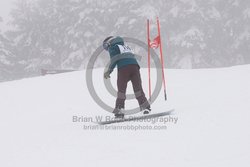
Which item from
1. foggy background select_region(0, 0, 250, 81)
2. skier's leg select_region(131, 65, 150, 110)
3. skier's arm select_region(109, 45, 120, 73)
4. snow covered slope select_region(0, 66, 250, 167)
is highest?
foggy background select_region(0, 0, 250, 81)

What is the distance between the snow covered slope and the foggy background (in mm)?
22518

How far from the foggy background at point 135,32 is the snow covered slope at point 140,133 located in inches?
887

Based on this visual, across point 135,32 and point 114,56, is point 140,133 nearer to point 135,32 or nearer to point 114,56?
point 114,56

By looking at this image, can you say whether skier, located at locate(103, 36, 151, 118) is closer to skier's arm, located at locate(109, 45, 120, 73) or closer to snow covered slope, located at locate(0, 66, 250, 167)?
skier's arm, located at locate(109, 45, 120, 73)

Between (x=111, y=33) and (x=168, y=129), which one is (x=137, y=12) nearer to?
(x=111, y=33)

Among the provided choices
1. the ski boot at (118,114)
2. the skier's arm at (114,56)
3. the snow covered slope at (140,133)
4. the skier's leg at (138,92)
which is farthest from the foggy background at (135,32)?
the ski boot at (118,114)

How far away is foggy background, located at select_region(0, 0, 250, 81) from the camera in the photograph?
111 ft

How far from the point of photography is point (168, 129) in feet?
20.9

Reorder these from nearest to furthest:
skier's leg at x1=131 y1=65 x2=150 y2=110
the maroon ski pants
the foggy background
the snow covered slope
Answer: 1. the snow covered slope
2. the maroon ski pants
3. skier's leg at x1=131 y1=65 x2=150 y2=110
4. the foggy background

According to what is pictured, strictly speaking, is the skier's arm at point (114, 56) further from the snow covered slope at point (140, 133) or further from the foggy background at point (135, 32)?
the foggy background at point (135, 32)

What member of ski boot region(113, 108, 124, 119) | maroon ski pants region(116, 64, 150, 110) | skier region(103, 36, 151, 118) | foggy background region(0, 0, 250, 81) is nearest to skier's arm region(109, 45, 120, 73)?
skier region(103, 36, 151, 118)

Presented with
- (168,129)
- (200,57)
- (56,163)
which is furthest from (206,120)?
(200,57)

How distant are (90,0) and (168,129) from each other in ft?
104

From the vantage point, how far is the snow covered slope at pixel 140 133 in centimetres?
509
